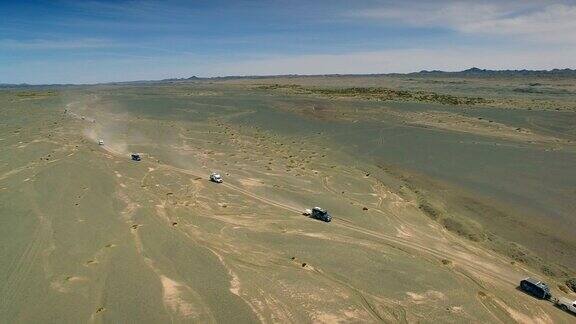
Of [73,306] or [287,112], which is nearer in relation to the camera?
[73,306]

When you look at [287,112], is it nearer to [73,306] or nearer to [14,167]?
[14,167]

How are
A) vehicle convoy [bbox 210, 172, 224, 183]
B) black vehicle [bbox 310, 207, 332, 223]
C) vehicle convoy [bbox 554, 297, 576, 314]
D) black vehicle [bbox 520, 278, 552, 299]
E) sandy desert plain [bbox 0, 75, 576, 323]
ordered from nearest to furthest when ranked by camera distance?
sandy desert plain [bbox 0, 75, 576, 323]
vehicle convoy [bbox 554, 297, 576, 314]
black vehicle [bbox 520, 278, 552, 299]
black vehicle [bbox 310, 207, 332, 223]
vehicle convoy [bbox 210, 172, 224, 183]

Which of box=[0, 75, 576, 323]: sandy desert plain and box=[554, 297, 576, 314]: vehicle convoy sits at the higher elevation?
box=[0, 75, 576, 323]: sandy desert plain

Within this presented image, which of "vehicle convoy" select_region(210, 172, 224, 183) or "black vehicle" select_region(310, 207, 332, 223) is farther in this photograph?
"vehicle convoy" select_region(210, 172, 224, 183)

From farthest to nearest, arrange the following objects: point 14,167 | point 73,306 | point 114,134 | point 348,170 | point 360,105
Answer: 1. point 360,105
2. point 114,134
3. point 348,170
4. point 14,167
5. point 73,306

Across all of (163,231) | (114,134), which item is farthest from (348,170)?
(114,134)

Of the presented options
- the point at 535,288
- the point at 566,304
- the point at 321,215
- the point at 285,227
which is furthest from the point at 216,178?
the point at 566,304

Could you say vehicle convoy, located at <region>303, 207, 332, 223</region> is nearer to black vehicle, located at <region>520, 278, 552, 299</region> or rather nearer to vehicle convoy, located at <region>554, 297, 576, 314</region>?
black vehicle, located at <region>520, 278, 552, 299</region>

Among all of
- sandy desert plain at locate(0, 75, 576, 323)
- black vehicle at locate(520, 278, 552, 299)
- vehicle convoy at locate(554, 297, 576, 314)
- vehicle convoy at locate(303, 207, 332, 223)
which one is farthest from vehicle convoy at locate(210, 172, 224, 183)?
vehicle convoy at locate(554, 297, 576, 314)
